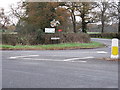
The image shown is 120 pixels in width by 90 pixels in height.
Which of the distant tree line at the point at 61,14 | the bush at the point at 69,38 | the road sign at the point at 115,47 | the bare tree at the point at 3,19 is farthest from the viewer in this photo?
the bare tree at the point at 3,19

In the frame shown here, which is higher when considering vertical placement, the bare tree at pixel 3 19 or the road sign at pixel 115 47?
the bare tree at pixel 3 19

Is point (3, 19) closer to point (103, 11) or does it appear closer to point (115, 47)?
point (103, 11)

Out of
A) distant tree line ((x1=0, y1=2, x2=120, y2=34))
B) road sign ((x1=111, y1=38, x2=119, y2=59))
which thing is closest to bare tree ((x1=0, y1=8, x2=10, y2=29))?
distant tree line ((x1=0, y1=2, x2=120, y2=34))

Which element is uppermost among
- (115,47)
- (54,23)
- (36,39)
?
(54,23)

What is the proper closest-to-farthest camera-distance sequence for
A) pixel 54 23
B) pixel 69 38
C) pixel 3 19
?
1. pixel 69 38
2. pixel 54 23
3. pixel 3 19

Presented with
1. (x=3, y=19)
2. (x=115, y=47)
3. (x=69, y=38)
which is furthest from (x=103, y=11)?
(x=115, y=47)

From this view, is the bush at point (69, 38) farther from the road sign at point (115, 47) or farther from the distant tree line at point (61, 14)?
the road sign at point (115, 47)

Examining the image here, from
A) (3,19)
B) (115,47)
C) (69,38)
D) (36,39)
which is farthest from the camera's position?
(3,19)

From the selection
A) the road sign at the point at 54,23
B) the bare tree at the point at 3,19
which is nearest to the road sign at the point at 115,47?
the road sign at the point at 54,23

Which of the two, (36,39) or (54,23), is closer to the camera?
(36,39)

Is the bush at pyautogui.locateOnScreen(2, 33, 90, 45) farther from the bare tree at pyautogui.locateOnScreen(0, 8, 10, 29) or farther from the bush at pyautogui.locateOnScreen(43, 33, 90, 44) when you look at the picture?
the bare tree at pyautogui.locateOnScreen(0, 8, 10, 29)

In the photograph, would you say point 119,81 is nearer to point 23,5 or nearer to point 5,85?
point 5,85

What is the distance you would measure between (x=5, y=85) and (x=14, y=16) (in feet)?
121

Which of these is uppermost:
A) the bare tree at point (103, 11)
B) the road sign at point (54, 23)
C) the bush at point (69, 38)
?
the bare tree at point (103, 11)
